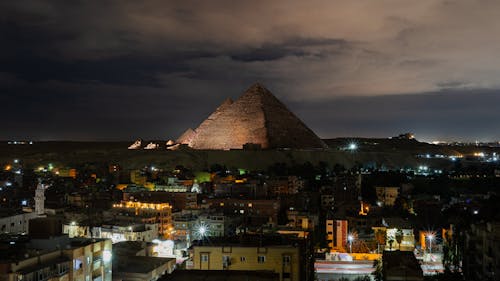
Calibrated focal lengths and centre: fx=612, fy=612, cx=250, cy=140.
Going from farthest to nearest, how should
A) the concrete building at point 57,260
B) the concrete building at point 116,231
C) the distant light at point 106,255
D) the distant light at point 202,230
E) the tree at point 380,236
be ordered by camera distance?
1. the distant light at point 202,230
2. the tree at point 380,236
3. the concrete building at point 116,231
4. the distant light at point 106,255
5. the concrete building at point 57,260

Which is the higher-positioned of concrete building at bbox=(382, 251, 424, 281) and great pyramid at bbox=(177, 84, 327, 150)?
great pyramid at bbox=(177, 84, 327, 150)

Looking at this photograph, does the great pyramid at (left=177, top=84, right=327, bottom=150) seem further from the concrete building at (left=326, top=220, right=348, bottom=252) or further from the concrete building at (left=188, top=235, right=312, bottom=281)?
the concrete building at (left=188, top=235, right=312, bottom=281)

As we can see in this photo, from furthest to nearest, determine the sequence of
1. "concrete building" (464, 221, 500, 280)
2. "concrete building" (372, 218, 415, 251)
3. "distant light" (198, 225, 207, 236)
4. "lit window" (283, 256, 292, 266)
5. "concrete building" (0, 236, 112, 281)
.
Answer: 1. "distant light" (198, 225, 207, 236)
2. "concrete building" (372, 218, 415, 251)
3. "concrete building" (464, 221, 500, 280)
4. "lit window" (283, 256, 292, 266)
5. "concrete building" (0, 236, 112, 281)

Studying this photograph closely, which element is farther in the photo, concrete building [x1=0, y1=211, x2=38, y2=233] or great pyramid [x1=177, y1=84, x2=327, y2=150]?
great pyramid [x1=177, y1=84, x2=327, y2=150]

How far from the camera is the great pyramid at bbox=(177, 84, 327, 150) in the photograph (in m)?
99.1

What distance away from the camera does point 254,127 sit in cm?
10031

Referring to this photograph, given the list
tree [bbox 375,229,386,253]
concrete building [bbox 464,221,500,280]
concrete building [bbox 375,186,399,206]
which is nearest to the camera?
concrete building [bbox 464,221,500,280]

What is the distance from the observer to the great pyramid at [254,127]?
99062 millimetres

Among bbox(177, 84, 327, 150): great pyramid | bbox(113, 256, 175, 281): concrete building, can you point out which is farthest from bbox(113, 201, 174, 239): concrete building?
bbox(177, 84, 327, 150): great pyramid

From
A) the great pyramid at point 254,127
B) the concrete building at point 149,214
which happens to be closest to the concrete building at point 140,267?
the concrete building at point 149,214

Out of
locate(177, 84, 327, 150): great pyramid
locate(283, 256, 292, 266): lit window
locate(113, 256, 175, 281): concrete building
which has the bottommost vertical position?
locate(113, 256, 175, 281): concrete building

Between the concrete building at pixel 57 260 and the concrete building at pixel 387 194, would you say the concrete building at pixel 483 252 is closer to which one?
the concrete building at pixel 57 260

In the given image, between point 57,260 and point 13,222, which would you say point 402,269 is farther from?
point 13,222

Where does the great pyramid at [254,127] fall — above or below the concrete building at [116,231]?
above
